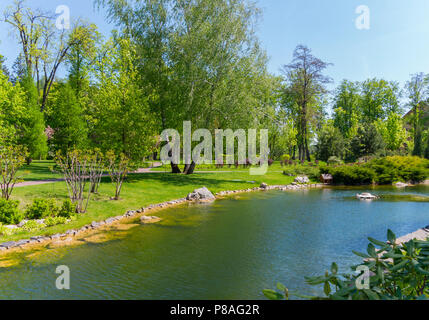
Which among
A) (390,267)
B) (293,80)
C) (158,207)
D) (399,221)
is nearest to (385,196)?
(399,221)

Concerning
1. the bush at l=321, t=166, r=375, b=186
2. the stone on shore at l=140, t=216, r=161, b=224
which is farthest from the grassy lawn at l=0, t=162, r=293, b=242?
the bush at l=321, t=166, r=375, b=186

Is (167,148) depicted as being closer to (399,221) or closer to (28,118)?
(28,118)

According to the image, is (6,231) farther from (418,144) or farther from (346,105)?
(346,105)

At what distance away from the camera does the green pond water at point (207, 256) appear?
246 inches

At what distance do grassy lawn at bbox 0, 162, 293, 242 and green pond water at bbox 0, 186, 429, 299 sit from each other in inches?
66.1

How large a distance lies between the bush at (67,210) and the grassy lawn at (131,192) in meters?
0.36

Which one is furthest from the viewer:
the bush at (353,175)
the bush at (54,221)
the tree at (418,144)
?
the tree at (418,144)

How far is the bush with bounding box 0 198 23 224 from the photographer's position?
9.89 m

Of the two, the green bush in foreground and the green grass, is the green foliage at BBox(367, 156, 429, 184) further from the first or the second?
the green bush in foreground

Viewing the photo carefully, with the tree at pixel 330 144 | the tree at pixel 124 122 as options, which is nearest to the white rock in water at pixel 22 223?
the tree at pixel 124 122

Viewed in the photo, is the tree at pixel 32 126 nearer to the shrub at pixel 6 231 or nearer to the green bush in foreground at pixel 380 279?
the shrub at pixel 6 231

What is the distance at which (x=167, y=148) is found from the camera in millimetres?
23672

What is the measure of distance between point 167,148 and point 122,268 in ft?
54.9
